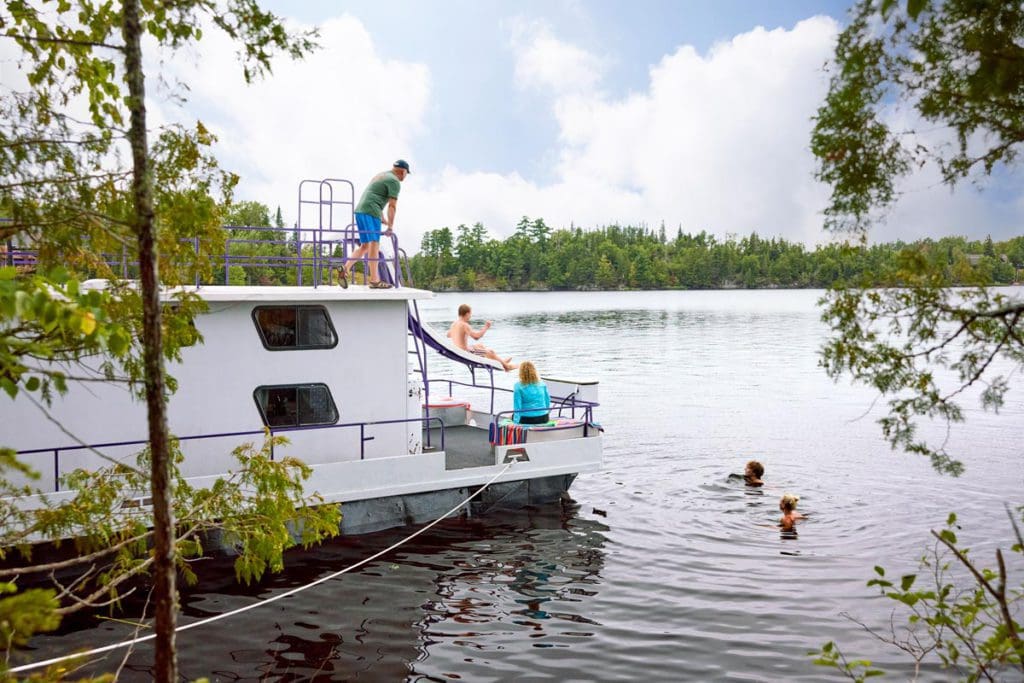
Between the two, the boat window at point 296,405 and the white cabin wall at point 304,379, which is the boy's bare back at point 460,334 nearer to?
the white cabin wall at point 304,379

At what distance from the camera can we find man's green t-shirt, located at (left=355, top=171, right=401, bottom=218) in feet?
46.0

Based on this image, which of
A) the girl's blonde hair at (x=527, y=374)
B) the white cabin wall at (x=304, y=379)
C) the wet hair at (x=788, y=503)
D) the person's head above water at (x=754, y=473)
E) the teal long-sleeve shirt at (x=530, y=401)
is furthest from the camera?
the person's head above water at (x=754, y=473)

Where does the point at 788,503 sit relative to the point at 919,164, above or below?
below

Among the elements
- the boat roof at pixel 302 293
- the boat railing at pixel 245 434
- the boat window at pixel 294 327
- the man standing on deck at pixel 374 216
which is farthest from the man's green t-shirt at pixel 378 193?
the boat railing at pixel 245 434

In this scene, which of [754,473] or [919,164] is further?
[754,473]

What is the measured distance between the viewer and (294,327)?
43.3 ft

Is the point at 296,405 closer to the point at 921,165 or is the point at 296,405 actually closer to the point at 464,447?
the point at 464,447

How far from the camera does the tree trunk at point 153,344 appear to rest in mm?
4312

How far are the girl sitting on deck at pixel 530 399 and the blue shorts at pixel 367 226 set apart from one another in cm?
345

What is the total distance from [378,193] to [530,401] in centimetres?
445

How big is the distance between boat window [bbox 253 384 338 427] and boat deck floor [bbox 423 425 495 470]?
7.22 ft

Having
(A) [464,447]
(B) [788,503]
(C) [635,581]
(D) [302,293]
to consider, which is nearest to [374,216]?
(D) [302,293]

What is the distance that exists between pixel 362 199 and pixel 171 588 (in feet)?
33.7

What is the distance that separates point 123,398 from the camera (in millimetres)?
12133
